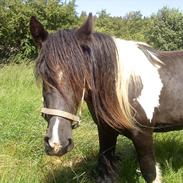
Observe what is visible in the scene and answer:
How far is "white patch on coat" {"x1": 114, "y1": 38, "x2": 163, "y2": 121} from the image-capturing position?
2.81 meters

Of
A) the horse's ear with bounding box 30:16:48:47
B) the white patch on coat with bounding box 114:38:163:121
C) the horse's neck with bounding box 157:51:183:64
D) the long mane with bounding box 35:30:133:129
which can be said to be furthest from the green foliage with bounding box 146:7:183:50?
the horse's ear with bounding box 30:16:48:47

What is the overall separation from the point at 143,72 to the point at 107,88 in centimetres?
40

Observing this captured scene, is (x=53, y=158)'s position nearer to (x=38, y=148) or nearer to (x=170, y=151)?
(x=38, y=148)

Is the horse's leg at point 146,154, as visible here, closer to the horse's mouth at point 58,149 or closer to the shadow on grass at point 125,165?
the shadow on grass at point 125,165

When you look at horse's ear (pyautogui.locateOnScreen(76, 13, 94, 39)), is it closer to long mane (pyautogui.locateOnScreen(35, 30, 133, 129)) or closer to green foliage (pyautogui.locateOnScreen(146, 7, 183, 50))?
long mane (pyautogui.locateOnScreen(35, 30, 133, 129))

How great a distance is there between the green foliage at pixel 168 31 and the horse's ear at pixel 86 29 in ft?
90.3

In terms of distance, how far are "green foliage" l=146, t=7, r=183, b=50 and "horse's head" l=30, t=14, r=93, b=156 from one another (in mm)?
27542

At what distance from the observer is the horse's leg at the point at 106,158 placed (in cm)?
335

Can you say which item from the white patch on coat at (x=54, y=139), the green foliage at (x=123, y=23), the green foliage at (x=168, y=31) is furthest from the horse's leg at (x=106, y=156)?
the green foliage at (x=123, y=23)

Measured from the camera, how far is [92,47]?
2.57m

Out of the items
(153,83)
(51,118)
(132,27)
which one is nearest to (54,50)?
(51,118)

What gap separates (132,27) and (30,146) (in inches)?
1962

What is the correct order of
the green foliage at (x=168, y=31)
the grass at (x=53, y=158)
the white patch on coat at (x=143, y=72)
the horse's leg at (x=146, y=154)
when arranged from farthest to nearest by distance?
the green foliage at (x=168, y=31), the grass at (x=53, y=158), the horse's leg at (x=146, y=154), the white patch on coat at (x=143, y=72)

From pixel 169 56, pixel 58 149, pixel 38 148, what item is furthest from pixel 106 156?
pixel 58 149
